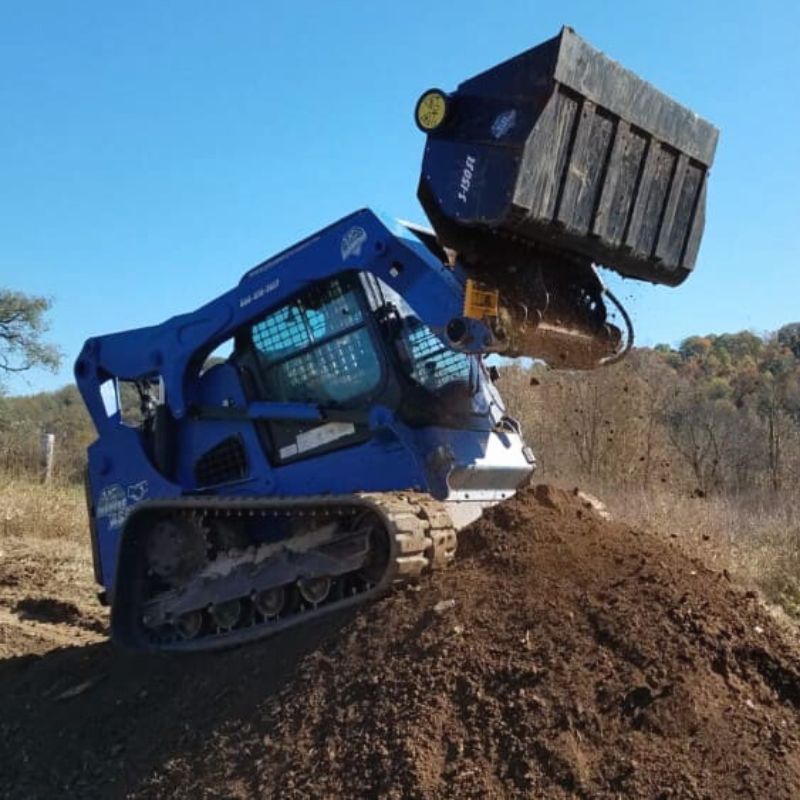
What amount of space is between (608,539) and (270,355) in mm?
2592

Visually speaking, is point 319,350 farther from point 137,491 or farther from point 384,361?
point 137,491

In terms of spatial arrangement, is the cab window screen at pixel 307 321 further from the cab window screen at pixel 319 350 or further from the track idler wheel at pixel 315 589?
the track idler wheel at pixel 315 589

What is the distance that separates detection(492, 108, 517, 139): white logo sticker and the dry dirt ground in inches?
81.8

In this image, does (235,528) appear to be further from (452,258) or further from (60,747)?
(452,258)

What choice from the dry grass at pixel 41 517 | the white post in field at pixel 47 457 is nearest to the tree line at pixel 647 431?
the dry grass at pixel 41 517

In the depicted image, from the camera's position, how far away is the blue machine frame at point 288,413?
220 inches

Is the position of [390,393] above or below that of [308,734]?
above

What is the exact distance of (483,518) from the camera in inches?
219

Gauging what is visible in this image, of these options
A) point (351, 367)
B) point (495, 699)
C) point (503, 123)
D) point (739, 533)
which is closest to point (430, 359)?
point (351, 367)

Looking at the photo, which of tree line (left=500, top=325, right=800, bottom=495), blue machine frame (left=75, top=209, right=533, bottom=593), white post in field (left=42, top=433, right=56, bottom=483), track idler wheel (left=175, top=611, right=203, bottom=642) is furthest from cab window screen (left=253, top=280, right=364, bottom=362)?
white post in field (left=42, top=433, right=56, bottom=483)

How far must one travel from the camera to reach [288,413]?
6.25m

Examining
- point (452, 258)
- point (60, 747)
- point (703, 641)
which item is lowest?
point (60, 747)

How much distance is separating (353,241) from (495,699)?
2931mm

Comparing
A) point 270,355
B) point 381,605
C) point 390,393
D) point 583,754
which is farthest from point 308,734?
point 270,355
